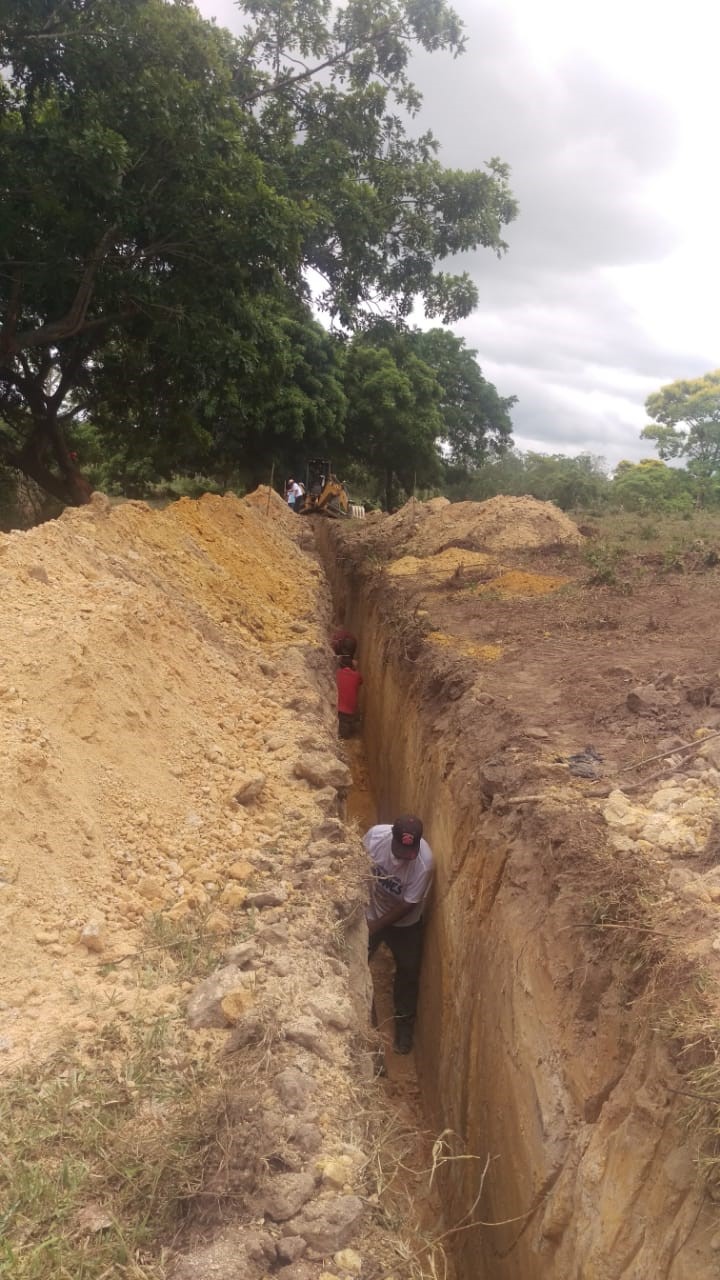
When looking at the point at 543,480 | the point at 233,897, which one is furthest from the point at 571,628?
the point at 543,480

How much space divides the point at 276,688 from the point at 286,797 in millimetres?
1961

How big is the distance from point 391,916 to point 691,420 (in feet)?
99.2

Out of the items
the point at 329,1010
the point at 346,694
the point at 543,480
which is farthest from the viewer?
the point at 543,480

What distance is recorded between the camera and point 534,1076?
3.73m

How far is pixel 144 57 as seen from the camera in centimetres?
786

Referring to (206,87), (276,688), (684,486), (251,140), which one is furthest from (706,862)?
(684,486)

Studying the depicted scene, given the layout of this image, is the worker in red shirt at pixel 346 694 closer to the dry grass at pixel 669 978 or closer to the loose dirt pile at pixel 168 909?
the loose dirt pile at pixel 168 909

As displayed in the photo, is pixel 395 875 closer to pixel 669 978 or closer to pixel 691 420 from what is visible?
pixel 669 978

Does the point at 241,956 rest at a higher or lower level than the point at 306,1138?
higher

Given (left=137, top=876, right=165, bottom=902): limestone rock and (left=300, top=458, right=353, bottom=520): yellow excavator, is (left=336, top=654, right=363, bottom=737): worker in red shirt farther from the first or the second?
(left=300, top=458, right=353, bottom=520): yellow excavator

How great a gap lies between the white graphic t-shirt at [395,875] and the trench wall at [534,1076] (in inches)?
5.5

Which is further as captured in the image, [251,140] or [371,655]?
[371,655]

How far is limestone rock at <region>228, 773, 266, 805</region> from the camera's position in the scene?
4910 millimetres

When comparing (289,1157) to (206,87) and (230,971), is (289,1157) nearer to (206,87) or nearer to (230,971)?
(230,971)
